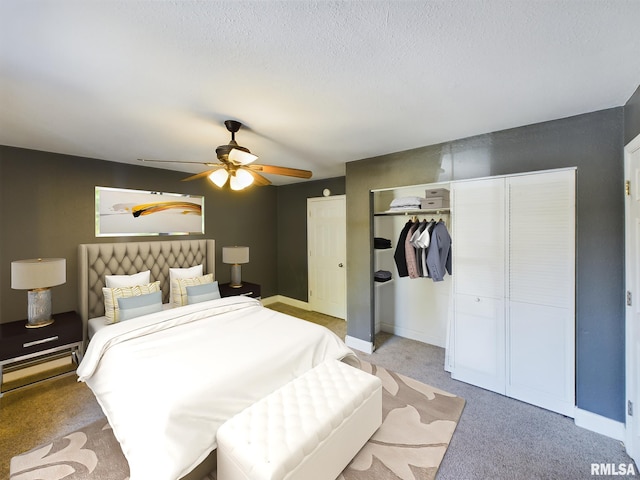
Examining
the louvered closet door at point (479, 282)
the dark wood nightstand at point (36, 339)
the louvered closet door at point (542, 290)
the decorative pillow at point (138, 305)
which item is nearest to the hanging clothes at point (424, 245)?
the louvered closet door at point (479, 282)

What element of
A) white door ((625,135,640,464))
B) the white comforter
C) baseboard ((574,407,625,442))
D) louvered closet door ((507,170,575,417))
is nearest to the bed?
the white comforter

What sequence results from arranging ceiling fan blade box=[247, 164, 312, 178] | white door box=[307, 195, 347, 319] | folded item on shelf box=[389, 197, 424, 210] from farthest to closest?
white door box=[307, 195, 347, 319] → folded item on shelf box=[389, 197, 424, 210] → ceiling fan blade box=[247, 164, 312, 178]

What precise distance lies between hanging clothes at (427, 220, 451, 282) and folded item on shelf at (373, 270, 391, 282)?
32.3 inches

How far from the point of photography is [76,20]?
3.80 ft

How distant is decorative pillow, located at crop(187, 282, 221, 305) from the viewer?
11.0 feet

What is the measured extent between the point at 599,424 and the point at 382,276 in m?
2.35

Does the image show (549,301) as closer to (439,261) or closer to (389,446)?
(439,261)

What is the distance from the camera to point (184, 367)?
185 cm

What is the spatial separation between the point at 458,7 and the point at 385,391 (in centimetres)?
283

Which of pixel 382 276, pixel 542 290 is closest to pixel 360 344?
pixel 382 276

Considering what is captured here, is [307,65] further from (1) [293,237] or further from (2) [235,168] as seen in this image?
(1) [293,237]

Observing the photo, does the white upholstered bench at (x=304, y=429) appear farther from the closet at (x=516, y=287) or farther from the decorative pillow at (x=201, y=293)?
the decorative pillow at (x=201, y=293)

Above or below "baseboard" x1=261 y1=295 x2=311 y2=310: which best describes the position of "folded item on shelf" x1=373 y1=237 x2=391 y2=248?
above
